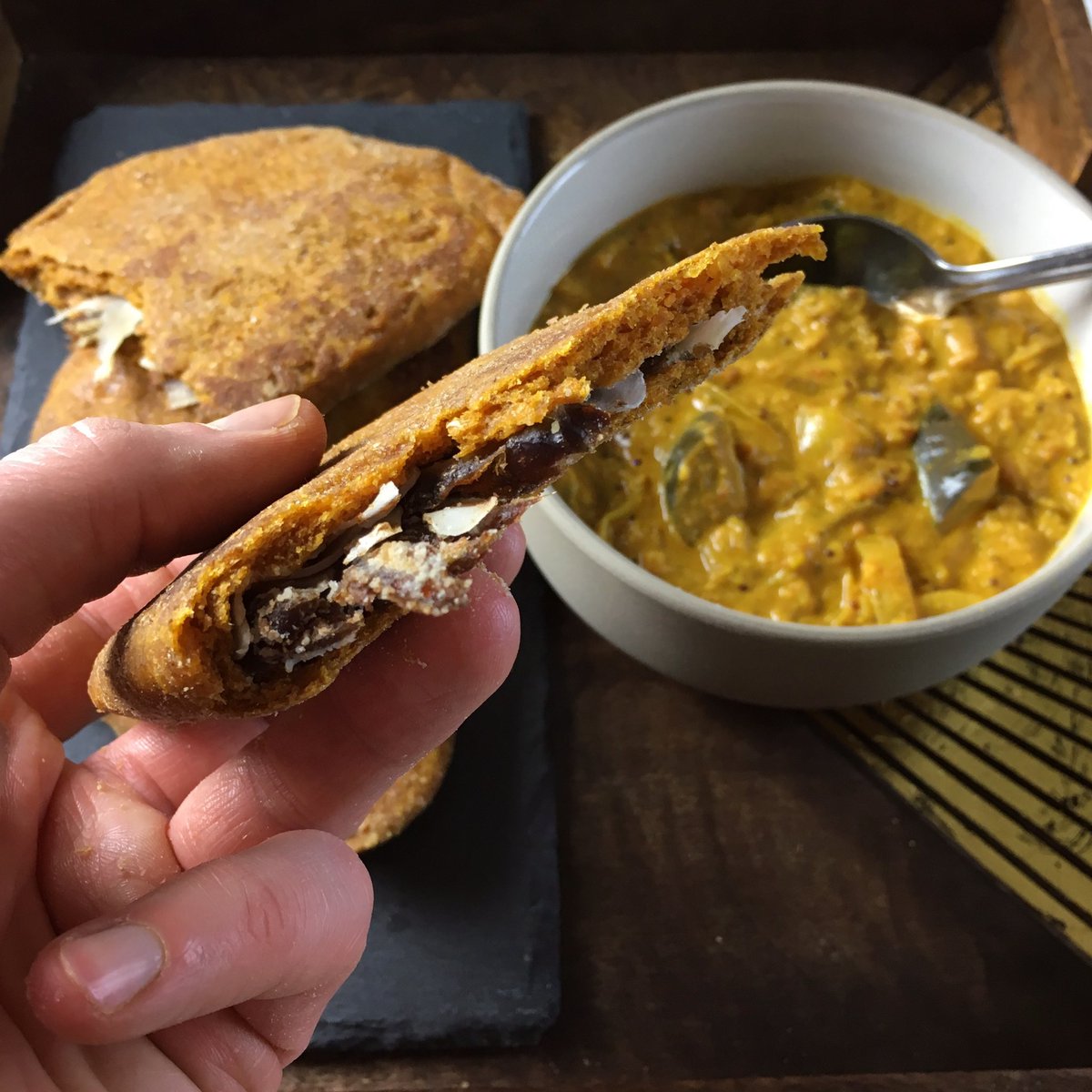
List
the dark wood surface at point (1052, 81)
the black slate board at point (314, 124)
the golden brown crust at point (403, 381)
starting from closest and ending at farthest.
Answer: the golden brown crust at point (403, 381) < the dark wood surface at point (1052, 81) < the black slate board at point (314, 124)

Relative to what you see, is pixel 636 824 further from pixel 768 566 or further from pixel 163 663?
pixel 163 663

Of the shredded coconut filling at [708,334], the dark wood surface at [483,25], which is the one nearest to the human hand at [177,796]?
the shredded coconut filling at [708,334]

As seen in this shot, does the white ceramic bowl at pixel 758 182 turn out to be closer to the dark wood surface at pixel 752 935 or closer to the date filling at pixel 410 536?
the dark wood surface at pixel 752 935

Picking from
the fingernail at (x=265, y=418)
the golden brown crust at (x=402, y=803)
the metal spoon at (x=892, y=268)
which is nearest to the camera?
the fingernail at (x=265, y=418)

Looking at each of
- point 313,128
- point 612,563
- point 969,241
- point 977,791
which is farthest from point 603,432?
point 313,128

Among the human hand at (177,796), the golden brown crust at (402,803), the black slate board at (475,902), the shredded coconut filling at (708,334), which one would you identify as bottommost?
the black slate board at (475,902)

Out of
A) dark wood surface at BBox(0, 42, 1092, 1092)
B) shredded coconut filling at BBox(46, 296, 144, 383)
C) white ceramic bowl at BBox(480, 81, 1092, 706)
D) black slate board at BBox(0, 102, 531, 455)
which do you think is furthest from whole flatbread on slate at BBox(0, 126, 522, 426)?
dark wood surface at BBox(0, 42, 1092, 1092)
